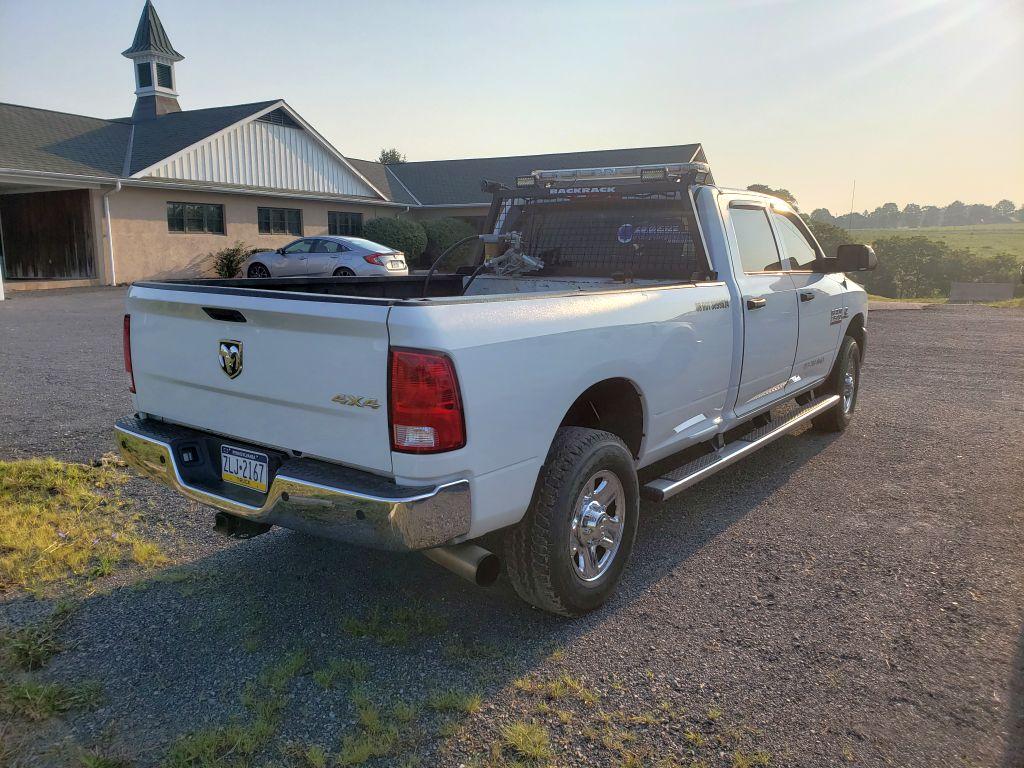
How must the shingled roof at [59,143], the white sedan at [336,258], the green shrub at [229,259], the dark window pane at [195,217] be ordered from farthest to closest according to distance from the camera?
the dark window pane at [195,217]
the green shrub at [229,259]
the shingled roof at [59,143]
the white sedan at [336,258]

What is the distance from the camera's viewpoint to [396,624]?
350cm

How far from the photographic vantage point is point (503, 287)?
538 centimetres

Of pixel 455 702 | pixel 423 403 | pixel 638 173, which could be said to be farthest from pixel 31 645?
pixel 638 173

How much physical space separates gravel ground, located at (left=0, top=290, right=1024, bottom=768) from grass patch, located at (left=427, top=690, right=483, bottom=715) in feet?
0.14

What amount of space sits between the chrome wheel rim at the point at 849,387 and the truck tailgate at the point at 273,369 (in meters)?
5.25

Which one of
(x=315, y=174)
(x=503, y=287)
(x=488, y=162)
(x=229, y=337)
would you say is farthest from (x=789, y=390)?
(x=488, y=162)

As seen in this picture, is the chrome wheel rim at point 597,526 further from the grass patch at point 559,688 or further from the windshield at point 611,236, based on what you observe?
the windshield at point 611,236

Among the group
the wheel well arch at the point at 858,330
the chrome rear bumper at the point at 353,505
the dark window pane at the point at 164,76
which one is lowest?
the chrome rear bumper at the point at 353,505

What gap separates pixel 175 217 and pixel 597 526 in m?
24.6

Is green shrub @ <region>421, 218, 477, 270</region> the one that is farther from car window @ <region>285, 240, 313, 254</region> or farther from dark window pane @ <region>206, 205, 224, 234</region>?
car window @ <region>285, 240, 313, 254</region>

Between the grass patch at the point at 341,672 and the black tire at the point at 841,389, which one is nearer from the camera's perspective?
the grass patch at the point at 341,672

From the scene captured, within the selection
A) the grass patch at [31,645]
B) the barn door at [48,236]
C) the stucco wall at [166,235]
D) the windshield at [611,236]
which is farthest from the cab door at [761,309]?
the barn door at [48,236]

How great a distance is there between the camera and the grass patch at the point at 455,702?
113 inches

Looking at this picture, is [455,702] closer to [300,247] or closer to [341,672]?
[341,672]
